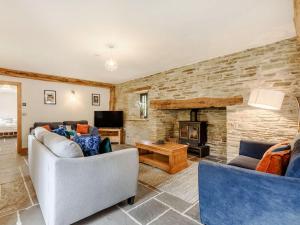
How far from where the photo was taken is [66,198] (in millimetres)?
1457

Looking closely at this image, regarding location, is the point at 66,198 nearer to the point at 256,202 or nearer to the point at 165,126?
the point at 256,202

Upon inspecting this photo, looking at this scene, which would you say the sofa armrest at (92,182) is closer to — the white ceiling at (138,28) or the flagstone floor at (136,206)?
the flagstone floor at (136,206)

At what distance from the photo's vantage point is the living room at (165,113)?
1468 millimetres

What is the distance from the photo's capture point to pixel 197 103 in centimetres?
402

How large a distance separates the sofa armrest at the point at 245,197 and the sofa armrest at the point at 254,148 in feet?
4.71

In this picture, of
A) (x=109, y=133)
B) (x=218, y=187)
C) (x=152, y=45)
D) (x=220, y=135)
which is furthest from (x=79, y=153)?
(x=109, y=133)

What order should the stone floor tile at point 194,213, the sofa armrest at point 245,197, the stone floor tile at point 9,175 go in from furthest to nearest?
1. the stone floor tile at point 9,175
2. the stone floor tile at point 194,213
3. the sofa armrest at point 245,197

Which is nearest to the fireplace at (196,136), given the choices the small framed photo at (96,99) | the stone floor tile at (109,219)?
the stone floor tile at (109,219)

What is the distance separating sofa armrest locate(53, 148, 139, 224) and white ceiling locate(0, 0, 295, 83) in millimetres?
1786

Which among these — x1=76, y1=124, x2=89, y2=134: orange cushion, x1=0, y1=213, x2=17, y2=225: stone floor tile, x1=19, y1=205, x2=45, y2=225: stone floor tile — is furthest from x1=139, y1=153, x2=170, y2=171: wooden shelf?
x1=76, y1=124, x2=89, y2=134: orange cushion

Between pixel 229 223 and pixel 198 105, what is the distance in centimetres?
287

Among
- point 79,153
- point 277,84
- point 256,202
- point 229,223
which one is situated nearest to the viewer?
point 256,202

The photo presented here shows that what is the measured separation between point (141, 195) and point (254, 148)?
6.16 feet

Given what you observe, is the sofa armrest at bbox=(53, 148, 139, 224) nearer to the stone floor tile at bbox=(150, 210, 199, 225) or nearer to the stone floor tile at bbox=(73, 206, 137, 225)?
the stone floor tile at bbox=(73, 206, 137, 225)
